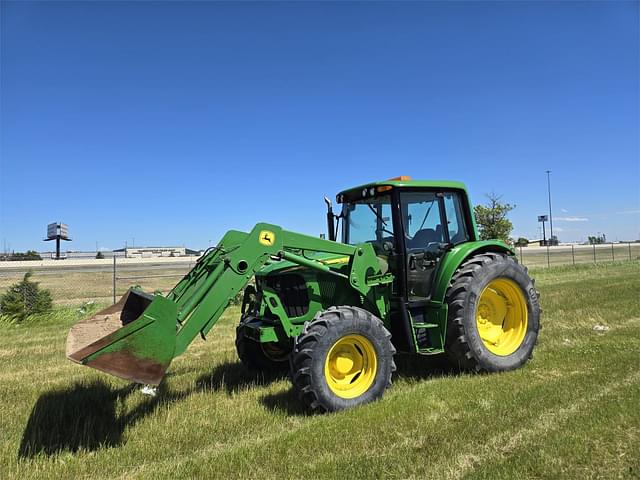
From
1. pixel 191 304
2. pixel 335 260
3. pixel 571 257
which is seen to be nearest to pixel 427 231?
pixel 335 260

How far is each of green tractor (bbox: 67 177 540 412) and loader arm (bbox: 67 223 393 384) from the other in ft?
0.04

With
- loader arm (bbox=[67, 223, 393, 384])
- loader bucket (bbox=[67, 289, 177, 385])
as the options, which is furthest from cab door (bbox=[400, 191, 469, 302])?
loader bucket (bbox=[67, 289, 177, 385])

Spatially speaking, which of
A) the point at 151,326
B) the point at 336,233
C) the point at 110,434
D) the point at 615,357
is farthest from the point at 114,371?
the point at 615,357

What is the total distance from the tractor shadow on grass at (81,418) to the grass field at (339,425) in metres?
0.02

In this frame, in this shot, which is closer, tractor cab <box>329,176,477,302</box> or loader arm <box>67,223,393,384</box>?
loader arm <box>67,223,393,384</box>

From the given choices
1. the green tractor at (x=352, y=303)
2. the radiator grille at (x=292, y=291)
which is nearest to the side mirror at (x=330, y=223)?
the green tractor at (x=352, y=303)

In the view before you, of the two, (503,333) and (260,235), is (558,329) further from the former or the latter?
(260,235)

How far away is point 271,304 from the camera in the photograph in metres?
5.18

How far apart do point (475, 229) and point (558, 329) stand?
3148 millimetres

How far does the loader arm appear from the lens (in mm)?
3992

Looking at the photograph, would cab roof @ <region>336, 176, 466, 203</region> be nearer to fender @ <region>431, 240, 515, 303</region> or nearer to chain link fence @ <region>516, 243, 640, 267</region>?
fender @ <region>431, 240, 515, 303</region>

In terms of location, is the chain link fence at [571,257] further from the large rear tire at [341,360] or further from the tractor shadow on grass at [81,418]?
the tractor shadow on grass at [81,418]

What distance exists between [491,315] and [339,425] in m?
3.05

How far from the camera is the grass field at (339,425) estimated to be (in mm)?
3537
